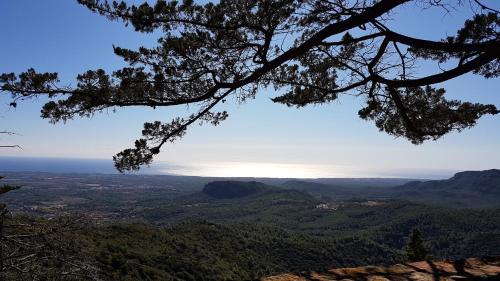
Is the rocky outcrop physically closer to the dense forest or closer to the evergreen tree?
the dense forest

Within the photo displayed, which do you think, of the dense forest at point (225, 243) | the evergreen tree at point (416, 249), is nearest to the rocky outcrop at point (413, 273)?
the dense forest at point (225, 243)

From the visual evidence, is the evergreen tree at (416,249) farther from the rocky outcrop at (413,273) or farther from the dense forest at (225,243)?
the rocky outcrop at (413,273)

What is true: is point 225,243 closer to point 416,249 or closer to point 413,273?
point 416,249

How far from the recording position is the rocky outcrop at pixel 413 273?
473cm

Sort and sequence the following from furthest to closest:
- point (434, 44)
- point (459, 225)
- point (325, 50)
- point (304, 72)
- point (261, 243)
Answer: point (459, 225) < point (261, 243) < point (304, 72) < point (325, 50) < point (434, 44)

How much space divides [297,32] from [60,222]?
5.99 m

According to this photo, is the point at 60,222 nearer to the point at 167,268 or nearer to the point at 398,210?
the point at 167,268

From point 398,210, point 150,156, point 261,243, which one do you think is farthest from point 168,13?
point 398,210

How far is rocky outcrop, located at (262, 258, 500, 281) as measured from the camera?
473 cm

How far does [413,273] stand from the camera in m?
5.00

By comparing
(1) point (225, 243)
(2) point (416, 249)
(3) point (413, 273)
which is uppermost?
(3) point (413, 273)

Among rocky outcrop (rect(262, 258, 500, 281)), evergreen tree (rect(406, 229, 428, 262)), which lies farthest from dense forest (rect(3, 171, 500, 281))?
evergreen tree (rect(406, 229, 428, 262))

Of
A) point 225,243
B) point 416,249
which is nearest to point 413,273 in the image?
point 416,249

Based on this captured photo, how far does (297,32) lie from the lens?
30.4 feet
